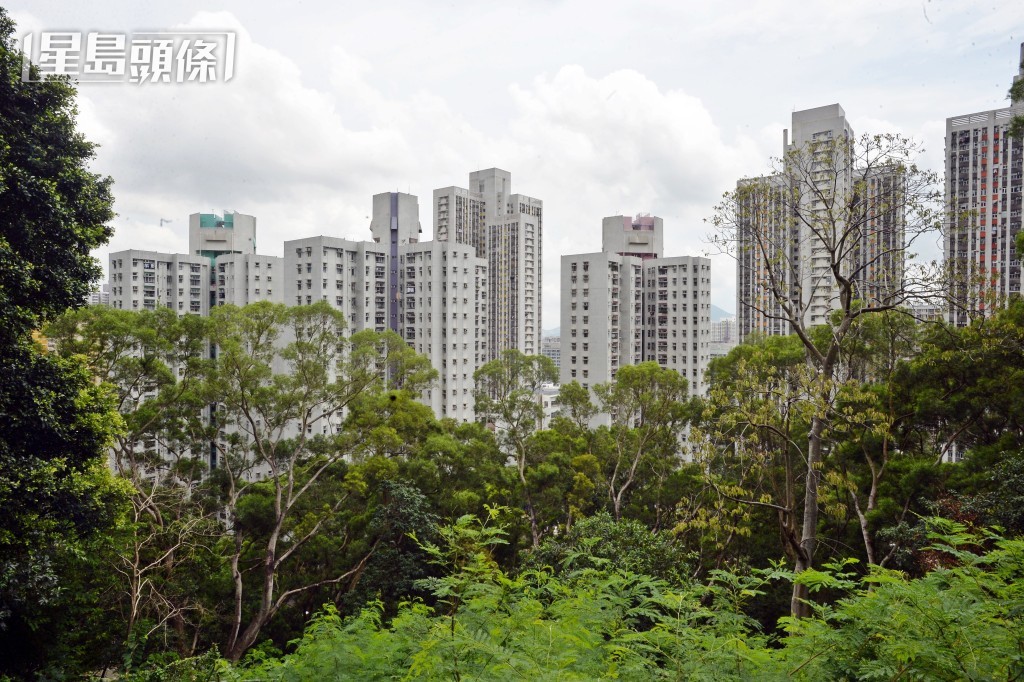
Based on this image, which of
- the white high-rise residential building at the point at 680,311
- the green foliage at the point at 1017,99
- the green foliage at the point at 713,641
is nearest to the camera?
the green foliage at the point at 713,641

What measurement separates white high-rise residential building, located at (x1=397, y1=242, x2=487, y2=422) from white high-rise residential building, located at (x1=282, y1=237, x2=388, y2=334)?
126cm

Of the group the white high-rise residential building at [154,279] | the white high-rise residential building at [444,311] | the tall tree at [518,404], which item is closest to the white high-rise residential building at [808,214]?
the tall tree at [518,404]

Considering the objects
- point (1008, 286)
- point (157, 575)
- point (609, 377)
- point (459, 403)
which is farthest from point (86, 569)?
point (1008, 286)

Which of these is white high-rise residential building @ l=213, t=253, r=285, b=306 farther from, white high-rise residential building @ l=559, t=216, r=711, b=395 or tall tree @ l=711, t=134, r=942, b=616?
tall tree @ l=711, t=134, r=942, b=616

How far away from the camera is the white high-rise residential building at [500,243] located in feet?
189

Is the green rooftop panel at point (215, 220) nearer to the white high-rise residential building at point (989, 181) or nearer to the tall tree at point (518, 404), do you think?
the tall tree at point (518, 404)

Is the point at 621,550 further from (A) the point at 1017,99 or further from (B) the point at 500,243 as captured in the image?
(B) the point at 500,243

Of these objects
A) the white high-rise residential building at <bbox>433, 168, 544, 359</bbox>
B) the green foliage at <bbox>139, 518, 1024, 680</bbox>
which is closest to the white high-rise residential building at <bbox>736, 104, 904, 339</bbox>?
the green foliage at <bbox>139, 518, 1024, 680</bbox>

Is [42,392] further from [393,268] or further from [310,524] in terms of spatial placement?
[393,268]

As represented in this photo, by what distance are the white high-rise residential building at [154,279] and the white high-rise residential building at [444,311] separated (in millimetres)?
11836

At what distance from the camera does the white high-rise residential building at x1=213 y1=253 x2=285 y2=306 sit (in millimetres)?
38281

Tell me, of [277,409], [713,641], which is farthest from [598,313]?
[713,641]

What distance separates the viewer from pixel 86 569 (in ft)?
27.5

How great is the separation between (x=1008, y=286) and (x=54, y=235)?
123 feet
